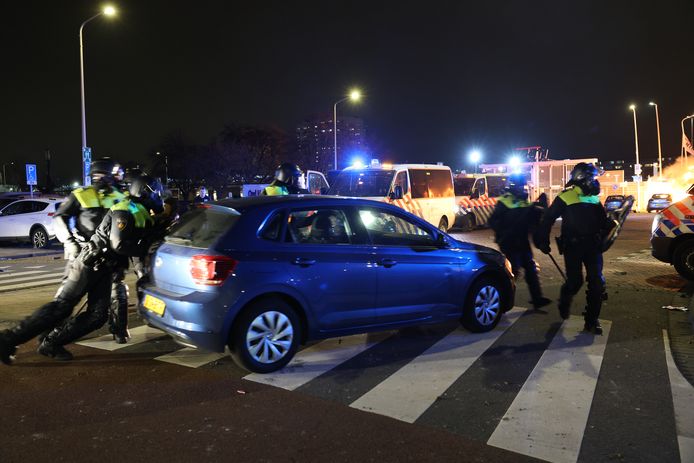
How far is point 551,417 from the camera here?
4297 mm

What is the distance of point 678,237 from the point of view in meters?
10.4

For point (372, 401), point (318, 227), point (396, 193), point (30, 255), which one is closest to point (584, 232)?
point (318, 227)

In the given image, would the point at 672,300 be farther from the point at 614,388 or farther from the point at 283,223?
the point at 283,223

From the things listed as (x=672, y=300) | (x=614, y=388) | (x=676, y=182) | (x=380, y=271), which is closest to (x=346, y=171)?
(x=672, y=300)

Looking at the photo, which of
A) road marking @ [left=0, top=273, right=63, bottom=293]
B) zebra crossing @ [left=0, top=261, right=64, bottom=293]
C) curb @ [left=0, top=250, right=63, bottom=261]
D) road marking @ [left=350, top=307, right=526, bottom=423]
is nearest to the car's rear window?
road marking @ [left=350, top=307, right=526, bottom=423]

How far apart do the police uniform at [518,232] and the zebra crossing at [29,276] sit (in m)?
7.86

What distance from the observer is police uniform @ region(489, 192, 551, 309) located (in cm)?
809

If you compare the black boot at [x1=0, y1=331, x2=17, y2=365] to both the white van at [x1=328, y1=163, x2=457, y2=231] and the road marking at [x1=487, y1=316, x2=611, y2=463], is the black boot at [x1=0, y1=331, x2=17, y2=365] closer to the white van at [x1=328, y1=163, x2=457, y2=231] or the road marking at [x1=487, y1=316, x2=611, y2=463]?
the road marking at [x1=487, y1=316, x2=611, y2=463]

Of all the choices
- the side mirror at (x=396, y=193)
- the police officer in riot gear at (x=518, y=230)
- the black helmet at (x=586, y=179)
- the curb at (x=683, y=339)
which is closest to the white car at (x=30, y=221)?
the side mirror at (x=396, y=193)

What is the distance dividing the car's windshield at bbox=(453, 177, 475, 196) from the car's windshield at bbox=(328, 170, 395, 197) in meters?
7.26

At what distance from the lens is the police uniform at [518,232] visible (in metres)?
8.09

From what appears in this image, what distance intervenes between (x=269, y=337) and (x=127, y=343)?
1970 mm

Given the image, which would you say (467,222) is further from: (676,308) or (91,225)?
(91,225)

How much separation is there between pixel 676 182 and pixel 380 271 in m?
38.9
